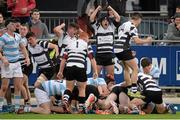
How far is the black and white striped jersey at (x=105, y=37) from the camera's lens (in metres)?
21.5

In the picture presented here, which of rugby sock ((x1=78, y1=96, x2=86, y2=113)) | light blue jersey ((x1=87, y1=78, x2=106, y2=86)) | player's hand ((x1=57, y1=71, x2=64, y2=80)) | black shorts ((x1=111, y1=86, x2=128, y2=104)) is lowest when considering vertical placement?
rugby sock ((x1=78, y1=96, x2=86, y2=113))

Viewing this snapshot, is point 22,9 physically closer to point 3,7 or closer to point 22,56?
point 22,56

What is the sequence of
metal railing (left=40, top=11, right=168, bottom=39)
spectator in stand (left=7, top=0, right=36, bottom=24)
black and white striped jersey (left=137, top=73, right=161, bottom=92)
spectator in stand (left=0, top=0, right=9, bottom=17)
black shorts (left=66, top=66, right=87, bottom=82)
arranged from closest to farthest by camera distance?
black and white striped jersey (left=137, top=73, right=161, bottom=92) → black shorts (left=66, top=66, right=87, bottom=82) → spectator in stand (left=7, top=0, right=36, bottom=24) → metal railing (left=40, top=11, right=168, bottom=39) → spectator in stand (left=0, top=0, right=9, bottom=17)

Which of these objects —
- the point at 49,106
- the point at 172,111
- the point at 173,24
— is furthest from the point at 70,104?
the point at 173,24

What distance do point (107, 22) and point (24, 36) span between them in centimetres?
210

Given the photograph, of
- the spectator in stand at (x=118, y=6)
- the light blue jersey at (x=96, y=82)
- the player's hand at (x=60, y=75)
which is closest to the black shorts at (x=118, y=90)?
the light blue jersey at (x=96, y=82)

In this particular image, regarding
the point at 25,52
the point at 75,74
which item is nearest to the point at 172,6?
the point at 25,52

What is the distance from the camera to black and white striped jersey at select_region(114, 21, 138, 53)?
20.2 meters

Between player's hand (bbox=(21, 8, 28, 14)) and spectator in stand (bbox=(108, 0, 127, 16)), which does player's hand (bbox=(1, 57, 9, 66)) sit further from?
spectator in stand (bbox=(108, 0, 127, 16))

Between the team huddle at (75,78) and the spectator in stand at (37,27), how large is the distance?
155cm

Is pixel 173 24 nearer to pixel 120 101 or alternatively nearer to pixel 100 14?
pixel 100 14

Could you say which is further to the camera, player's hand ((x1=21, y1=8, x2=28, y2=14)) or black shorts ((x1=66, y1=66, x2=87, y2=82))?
player's hand ((x1=21, y1=8, x2=28, y2=14))

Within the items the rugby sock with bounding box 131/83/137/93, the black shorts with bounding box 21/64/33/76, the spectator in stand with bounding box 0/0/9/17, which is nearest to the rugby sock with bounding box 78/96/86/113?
the rugby sock with bounding box 131/83/137/93

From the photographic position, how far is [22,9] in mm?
22406
